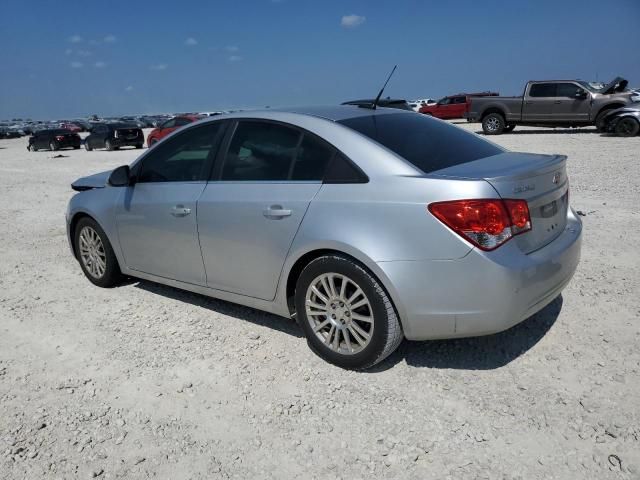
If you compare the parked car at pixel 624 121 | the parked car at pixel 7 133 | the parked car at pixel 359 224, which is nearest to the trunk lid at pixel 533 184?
the parked car at pixel 359 224

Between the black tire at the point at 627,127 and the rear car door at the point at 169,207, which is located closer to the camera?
the rear car door at the point at 169,207

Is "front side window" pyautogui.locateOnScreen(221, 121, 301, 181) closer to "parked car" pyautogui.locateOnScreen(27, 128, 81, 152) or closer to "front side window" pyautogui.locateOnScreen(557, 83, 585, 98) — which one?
"front side window" pyautogui.locateOnScreen(557, 83, 585, 98)

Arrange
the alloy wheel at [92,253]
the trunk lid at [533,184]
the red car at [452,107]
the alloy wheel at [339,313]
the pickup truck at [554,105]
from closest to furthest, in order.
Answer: the trunk lid at [533,184], the alloy wheel at [339,313], the alloy wheel at [92,253], the pickup truck at [554,105], the red car at [452,107]

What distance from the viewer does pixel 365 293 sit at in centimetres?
Result: 312

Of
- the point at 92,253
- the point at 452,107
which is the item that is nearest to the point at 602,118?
the point at 452,107

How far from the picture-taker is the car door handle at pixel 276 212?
3410mm

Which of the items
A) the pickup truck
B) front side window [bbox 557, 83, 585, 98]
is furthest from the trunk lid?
front side window [bbox 557, 83, 585, 98]

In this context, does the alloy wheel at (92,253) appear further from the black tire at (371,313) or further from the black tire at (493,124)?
the black tire at (493,124)

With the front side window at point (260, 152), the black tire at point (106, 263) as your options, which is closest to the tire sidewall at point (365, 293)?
the front side window at point (260, 152)

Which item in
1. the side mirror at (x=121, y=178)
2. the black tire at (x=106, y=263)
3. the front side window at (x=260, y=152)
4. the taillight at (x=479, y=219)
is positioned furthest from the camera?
the black tire at (x=106, y=263)

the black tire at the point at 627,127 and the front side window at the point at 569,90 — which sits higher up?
the front side window at the point at 569,90

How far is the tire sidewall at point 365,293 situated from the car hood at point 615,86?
63.1 ft

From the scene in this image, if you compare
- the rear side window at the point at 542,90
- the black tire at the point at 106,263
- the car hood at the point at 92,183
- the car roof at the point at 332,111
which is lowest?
the black tire at the point at 106,263

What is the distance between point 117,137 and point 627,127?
2196cm
